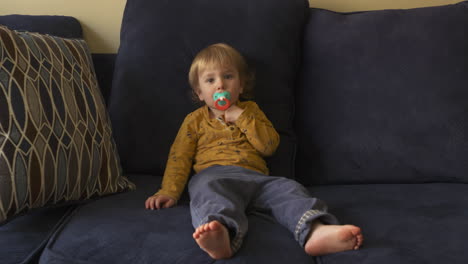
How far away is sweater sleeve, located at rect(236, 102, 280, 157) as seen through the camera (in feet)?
4.34

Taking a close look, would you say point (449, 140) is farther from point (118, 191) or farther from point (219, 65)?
point (118, 191)

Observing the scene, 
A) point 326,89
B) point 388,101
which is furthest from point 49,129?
point 388,101

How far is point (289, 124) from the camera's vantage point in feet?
4.78

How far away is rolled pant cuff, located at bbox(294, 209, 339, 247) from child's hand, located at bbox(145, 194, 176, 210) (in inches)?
14.7

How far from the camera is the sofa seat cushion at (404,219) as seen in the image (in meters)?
0.89

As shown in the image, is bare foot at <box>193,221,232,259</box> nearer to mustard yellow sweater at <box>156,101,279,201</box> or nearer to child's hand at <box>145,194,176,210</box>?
child's hand at <box>145,194,176,210</box>

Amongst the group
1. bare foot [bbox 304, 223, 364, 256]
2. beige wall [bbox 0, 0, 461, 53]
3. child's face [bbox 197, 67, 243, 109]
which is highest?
beige wall [bbox 0, 0, 461, 53]

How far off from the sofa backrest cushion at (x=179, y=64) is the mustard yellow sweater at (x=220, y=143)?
64mm

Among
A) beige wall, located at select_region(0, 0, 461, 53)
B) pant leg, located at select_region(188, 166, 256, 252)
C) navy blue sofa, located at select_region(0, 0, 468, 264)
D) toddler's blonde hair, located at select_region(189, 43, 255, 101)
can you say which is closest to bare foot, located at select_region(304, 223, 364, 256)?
pant leg, located at select_region(188, 166, 256, 252)

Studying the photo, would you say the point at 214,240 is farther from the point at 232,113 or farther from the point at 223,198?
Answer: the point at 232,113

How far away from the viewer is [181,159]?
1.34 m

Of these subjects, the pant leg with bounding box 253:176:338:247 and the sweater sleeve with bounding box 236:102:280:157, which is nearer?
the pant leg with bounding box 253:176:338:247

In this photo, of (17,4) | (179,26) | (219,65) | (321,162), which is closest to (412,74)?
(321,162)

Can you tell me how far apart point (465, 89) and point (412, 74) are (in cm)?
17
